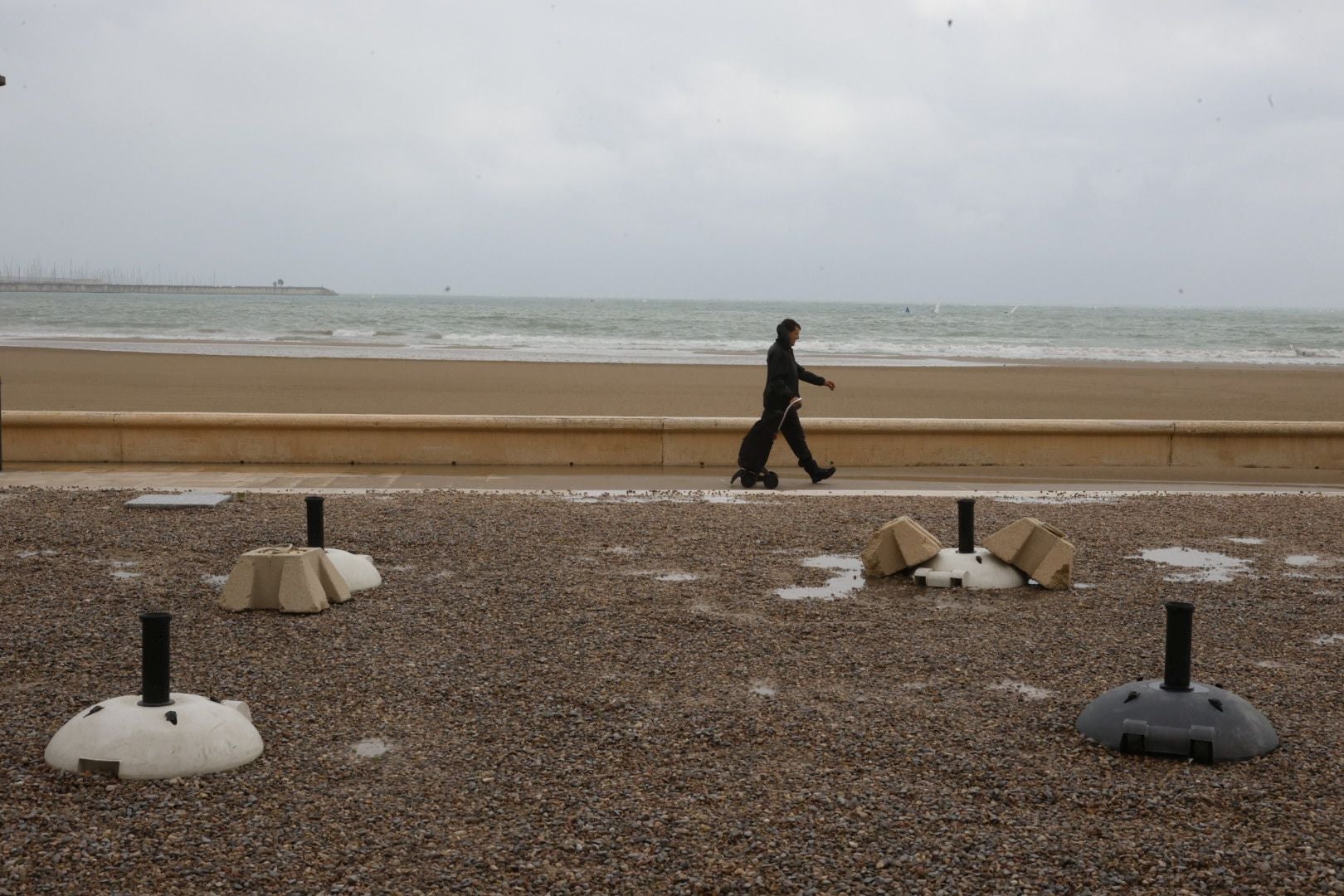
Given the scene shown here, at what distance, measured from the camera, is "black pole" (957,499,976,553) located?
309 inches

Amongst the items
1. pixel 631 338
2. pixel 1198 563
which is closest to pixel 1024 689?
pixel 1198 563

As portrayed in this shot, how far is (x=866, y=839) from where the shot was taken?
13.3ft

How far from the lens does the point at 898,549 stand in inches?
317

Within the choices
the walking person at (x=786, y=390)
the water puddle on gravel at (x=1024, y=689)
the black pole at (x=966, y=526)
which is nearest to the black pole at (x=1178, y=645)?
the water puddle on gravel at (x=1024, y=689)

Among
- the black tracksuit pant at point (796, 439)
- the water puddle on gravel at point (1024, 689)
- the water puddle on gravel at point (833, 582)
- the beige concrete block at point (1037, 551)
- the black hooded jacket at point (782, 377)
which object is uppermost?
the black hooded jacket at point (782, 377)

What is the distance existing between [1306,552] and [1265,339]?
61663 mm

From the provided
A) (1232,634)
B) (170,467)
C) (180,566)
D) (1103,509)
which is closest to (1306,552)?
(1103,509)

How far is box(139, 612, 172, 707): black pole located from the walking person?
7.60 meters

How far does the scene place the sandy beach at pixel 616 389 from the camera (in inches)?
854

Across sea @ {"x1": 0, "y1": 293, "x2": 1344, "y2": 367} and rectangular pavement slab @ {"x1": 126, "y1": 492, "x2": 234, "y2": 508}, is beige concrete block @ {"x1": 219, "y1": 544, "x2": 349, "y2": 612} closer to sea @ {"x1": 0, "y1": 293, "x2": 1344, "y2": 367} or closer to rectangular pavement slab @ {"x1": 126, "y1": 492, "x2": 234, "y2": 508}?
rectangular pavement slab @ {"x1": 126, "y1": 492, "x2": 234, "y2": 508}

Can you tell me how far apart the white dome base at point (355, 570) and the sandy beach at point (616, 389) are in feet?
40.9

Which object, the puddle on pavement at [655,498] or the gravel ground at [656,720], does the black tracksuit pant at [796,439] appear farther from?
the gravel ground at [656,720]

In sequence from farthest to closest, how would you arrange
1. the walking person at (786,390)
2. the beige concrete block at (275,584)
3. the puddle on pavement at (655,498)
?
the walking person at (786,390) → the puddle on pavement at (655,498) → the beige concrete block at (275,584)

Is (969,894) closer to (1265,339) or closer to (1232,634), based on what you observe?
(1232,634)
